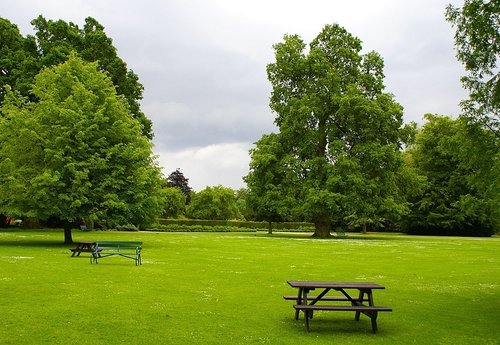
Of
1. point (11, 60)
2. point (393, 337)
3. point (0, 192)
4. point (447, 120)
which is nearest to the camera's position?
point (393, 337)

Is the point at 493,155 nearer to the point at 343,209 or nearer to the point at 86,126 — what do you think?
the point at 86,126

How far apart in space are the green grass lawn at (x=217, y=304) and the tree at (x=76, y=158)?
877 centimetres

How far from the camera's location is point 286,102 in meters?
64.4

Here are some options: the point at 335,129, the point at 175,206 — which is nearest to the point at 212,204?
the point at 175,206

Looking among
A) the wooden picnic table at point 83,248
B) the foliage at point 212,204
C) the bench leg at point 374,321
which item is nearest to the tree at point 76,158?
the wooden picnic table at point 83,248

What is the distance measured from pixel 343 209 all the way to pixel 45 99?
3326 cm

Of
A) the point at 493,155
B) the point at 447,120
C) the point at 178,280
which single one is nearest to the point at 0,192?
the point at 178,280

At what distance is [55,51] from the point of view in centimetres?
5469

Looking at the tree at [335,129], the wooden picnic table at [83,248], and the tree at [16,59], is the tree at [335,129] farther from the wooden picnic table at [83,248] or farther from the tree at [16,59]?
the wooden picnic table at [83,248]

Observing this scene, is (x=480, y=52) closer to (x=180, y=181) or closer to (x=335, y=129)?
(x=335, y=129)

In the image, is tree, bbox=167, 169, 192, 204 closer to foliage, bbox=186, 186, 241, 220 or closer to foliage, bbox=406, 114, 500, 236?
foliage, bbox=186, 186, 241, 220

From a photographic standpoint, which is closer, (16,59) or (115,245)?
(115,245)

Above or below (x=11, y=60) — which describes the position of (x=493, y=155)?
below

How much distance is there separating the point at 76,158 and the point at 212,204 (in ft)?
216
